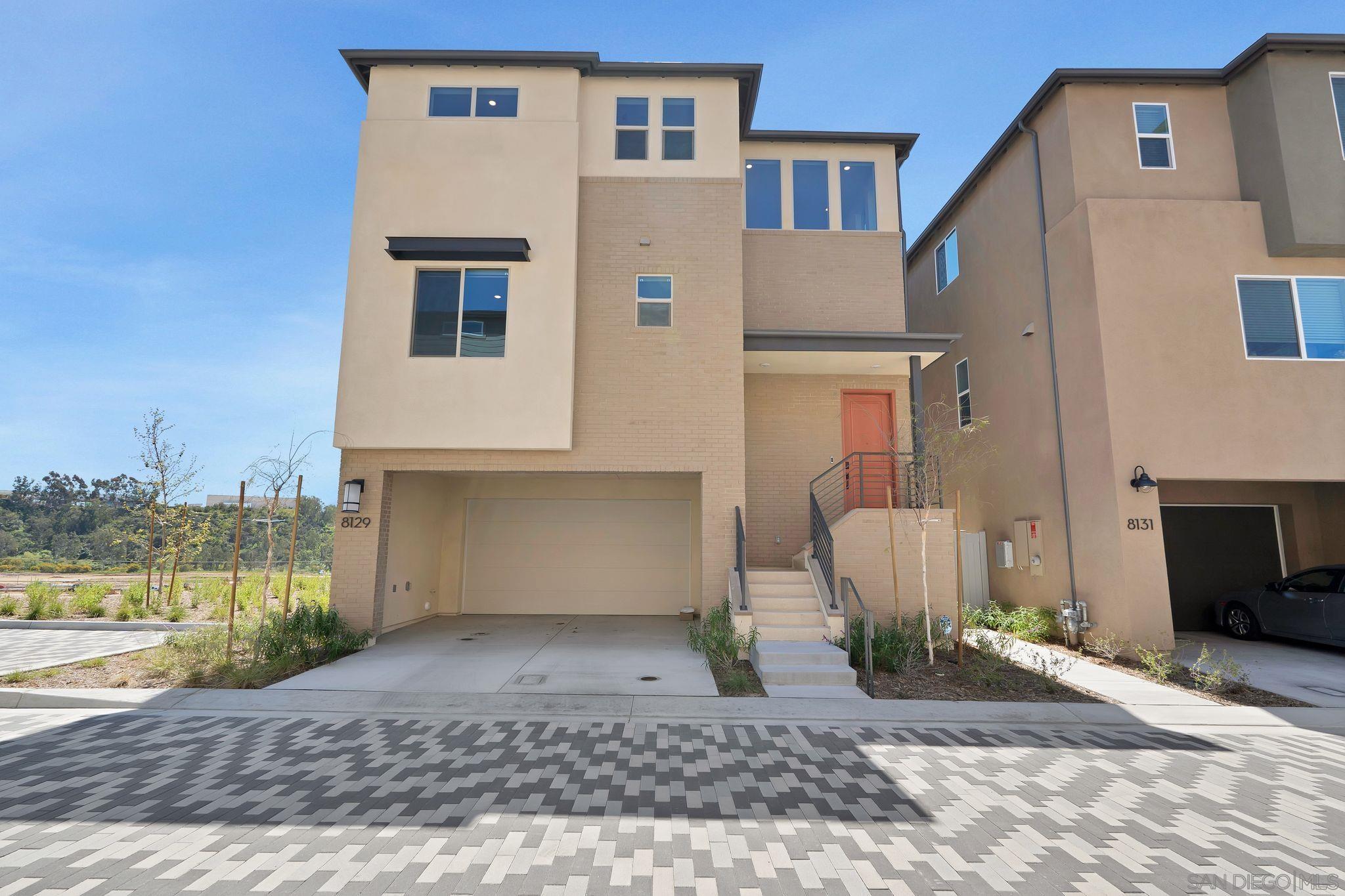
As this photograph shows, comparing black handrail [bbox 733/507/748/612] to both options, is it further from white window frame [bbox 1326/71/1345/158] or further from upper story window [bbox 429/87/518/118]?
white window frame [bbox 1326/71/1345/158]

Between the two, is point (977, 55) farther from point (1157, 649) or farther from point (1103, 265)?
point (1157, 649)

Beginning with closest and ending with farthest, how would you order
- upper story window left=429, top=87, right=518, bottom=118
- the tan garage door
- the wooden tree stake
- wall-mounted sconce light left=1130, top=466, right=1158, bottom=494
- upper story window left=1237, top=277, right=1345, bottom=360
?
1. the wooden tree stake
2. wall-mounted sconce light left=1130, top=466, right=1158, bottom=494
3. upper story window left=1237, top=277, right=1345, bottom=360
4. upper story window left=429, top=87, right=518, bottom=118
5. the tan garage door

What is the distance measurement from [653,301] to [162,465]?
1267 centimetres

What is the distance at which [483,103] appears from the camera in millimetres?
10555

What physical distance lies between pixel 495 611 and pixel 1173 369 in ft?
44.6

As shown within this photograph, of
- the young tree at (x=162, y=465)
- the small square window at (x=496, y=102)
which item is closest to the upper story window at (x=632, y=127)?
the small square window at (x=496, y=102)

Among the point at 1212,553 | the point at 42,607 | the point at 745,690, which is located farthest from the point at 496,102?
the point at 1212,553

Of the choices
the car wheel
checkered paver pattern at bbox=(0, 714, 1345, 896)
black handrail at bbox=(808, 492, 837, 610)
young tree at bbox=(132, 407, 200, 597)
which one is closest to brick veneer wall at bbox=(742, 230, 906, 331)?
black handrail at bbox=(808, 492, 837, 610)

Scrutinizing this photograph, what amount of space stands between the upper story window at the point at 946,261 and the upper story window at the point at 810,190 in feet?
15.0

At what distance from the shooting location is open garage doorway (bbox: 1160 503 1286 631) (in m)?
12.1

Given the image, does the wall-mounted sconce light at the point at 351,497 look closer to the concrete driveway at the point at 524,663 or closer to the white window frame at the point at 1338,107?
the concrete driveway at the point at 524,663

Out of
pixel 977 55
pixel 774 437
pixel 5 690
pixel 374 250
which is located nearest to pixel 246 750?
pixel 5 690

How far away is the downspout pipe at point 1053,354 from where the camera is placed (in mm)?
10445

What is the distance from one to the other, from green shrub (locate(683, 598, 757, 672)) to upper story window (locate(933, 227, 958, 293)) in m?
11.5
